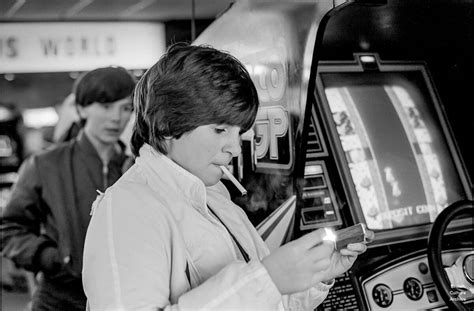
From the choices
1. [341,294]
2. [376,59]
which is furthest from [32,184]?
[376,59]

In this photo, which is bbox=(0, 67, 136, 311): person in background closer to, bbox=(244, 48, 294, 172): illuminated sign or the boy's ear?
the boy's ear

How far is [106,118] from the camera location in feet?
6.75

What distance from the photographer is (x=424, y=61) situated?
8.33ft

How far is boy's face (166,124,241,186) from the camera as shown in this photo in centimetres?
154

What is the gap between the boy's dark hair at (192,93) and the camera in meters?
1.49

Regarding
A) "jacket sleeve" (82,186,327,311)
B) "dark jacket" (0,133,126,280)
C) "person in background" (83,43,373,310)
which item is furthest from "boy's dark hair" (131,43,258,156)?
"dark jacket" (0,133,126,280)

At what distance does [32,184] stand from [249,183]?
615 mm

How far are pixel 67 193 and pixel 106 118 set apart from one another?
238mm

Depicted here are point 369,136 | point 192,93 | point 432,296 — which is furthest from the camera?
point 369,136

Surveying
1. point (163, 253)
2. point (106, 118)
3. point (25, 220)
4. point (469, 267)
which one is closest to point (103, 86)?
point (106, 118)

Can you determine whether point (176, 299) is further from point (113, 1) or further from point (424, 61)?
point (424, 61)

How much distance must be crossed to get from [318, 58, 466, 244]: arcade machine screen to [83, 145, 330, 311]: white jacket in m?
0.85

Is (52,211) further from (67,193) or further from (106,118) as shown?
(106,118)

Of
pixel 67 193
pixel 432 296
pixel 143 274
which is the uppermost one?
pixel 67 193
